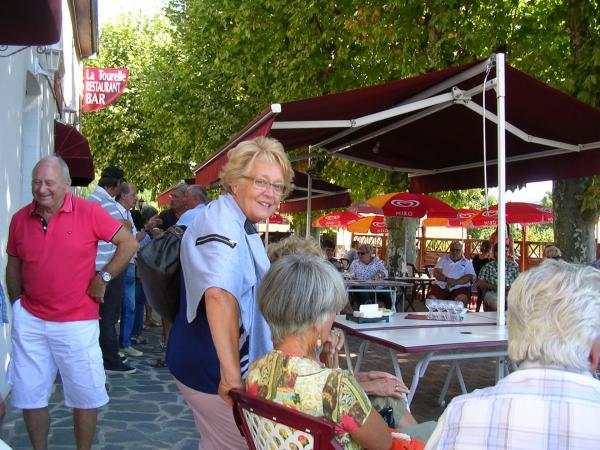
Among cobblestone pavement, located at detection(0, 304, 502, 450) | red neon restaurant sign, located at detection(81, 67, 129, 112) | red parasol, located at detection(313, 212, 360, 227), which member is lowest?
cobblestone pavement, located at detection(0, 304, 502, 450)

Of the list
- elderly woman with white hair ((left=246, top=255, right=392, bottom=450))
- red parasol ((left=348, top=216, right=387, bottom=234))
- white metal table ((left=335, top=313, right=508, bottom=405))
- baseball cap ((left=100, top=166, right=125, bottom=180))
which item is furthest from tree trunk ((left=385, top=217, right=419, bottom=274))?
elderly woman with white hair ((left=246, top=255, right=392, bottom=450))

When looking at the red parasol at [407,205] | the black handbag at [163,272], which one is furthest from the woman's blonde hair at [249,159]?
the red parasol at [407,205]

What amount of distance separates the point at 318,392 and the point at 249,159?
1024mm

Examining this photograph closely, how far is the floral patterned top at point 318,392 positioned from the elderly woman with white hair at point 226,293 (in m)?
0.16

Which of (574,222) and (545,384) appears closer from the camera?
(545,384)

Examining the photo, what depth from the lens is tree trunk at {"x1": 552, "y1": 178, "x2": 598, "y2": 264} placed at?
9.06m

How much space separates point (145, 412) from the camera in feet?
18.5

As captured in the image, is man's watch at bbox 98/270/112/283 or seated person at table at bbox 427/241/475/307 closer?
man's watch at bbox 98/270/112/283

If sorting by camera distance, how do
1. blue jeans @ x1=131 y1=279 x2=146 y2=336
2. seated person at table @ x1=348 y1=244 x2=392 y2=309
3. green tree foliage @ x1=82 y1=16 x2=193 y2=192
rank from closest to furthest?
blue jeans @ x1=131 y1=279 x2=146 y2=336 → seated person at table @ x1=348 y1=244 x2=392 y2=309 → green tree foliage @ x1=82 y1=16 x2=193 y2=192

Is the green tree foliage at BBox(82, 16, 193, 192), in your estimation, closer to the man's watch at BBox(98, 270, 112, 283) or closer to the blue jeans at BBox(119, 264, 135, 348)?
the blue jeans at BBox(119, 264, 135, 348)

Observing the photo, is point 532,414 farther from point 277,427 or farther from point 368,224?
point 368,224

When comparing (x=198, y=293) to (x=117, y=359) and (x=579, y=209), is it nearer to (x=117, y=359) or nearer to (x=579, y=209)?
(x=117, y=359)

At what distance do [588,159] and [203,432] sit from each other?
4927 mm

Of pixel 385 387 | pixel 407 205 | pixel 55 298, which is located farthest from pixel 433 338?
pixel 407 205
